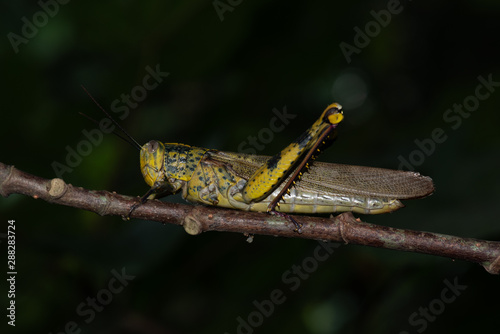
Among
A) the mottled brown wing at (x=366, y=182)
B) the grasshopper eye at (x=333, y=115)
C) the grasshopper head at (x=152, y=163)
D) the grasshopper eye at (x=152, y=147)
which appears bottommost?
the mottled brown wing at (x=366, y=182)

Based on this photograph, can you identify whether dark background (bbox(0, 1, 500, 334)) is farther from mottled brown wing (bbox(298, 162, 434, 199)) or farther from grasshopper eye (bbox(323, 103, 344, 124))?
grasshopper eye (bbox(323, 103, 344, 124))

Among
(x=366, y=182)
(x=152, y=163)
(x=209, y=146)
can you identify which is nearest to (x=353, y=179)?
(x=366, y=182)

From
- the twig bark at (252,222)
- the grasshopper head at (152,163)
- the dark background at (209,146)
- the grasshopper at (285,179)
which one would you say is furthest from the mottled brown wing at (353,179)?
the twig bark at (252,222)

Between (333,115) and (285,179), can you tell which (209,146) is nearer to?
(285,179)

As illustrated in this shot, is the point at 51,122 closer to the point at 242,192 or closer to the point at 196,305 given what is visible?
the point at 242,192

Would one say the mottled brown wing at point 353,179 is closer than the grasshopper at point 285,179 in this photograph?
No

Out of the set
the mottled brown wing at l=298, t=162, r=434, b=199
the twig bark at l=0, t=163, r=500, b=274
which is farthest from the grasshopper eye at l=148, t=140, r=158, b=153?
the mottled brown wing at l=298, t=162, r=434, b=199

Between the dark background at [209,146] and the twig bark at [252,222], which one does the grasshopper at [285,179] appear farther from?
the twig bark at [252,222]
